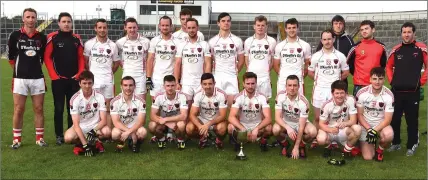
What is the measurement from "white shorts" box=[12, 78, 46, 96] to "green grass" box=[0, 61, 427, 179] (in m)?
0.76

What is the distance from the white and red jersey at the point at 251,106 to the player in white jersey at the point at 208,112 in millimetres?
215

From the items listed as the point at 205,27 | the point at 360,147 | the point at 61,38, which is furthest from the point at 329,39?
the point at 205,27

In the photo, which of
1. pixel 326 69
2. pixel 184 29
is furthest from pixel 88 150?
pixel 326 69

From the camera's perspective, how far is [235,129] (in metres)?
5.54

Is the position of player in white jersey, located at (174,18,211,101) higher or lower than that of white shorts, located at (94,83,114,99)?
higher

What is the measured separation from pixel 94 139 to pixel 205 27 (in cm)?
3916

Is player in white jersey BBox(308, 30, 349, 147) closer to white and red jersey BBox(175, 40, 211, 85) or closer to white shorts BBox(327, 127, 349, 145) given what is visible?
white shorts BBox(327, 127, 349, 145)

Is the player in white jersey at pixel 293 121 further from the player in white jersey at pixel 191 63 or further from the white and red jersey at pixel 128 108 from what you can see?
the white and red jersey at pixel 128 108

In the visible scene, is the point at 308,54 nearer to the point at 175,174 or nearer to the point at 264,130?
the point at 264,130

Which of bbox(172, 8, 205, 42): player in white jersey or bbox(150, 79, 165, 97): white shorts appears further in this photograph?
bbox(172, 8, 205, 42): player in white jersey

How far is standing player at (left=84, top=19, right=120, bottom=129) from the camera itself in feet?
19.8

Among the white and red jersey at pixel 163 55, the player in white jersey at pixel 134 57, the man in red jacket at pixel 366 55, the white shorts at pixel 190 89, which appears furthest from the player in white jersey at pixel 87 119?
the man in red jacket at pixel 366 55

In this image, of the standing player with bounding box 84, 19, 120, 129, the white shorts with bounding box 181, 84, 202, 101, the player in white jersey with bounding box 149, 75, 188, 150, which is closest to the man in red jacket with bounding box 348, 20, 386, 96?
the white shorts with bounding box 181, 84, 202, 101

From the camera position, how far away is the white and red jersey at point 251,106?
561cm
